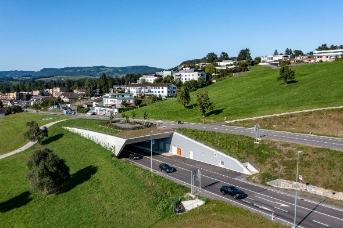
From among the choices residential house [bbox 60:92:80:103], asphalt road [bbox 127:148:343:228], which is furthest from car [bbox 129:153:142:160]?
residential house [bbox 60:92:80:103]

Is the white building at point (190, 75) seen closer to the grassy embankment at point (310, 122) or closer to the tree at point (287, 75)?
the tree at point (287, 75)

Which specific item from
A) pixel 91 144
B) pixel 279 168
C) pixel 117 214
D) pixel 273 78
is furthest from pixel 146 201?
pixel 273 78

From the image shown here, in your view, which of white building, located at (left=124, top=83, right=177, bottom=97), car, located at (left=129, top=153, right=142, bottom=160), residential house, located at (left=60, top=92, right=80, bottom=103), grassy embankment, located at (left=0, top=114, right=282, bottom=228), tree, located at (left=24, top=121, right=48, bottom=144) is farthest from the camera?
residential house, located at (left=60, top=92, right=80, bottom=103)

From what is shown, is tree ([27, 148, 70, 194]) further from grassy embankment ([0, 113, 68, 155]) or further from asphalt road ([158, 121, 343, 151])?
grassy embankment ([0, 113, 68, 155])

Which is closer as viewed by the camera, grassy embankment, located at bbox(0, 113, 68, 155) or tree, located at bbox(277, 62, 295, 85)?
grassy embankment, located at bbox(0, 113, 68, 155)

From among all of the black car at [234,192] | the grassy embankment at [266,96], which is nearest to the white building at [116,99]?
the grassy embankment at [266,96]

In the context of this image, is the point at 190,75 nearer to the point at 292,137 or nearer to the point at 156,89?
the point at 156,89
